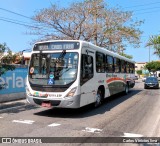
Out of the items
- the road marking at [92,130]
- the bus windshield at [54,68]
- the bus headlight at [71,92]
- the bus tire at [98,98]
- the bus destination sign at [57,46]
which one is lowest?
the road marking at [92,130]

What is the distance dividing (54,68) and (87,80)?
148 centimetres

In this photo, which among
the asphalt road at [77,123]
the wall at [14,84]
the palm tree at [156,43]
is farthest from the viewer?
the palm tree at [156,43]

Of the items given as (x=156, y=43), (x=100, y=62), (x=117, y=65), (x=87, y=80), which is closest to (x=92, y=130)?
(x=87, y=80)

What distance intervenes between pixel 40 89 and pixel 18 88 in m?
5.54

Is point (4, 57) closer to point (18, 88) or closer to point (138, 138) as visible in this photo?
point (18, 88)

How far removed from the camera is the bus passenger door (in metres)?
9.80

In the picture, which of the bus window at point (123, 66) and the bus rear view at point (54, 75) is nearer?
the bus rear view at point (54, 75)

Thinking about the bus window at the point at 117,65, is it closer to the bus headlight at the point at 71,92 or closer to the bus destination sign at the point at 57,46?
the bus destination sign at the point at 57,46

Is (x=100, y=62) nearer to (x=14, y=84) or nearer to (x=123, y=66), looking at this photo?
(x=14, y=84)

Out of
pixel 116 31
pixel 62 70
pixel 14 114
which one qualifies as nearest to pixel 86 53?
pixel 62 70

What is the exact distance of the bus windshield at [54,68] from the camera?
941 cm

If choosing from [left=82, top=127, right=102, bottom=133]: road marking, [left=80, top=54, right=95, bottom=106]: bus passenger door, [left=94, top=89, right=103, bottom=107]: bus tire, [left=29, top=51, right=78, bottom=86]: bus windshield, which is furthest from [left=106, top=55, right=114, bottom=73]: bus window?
[left=82, top=127, right=102, bottom=133]: road marking

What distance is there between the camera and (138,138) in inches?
270

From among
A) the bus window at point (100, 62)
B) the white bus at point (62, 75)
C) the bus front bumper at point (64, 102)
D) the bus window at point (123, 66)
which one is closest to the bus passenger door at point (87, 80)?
the white bus at point (62, 75)
